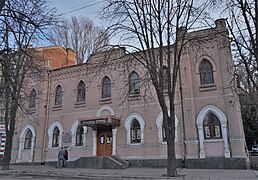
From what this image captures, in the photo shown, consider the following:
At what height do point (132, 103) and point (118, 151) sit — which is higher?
point (132, 103)

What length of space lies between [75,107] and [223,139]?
1297 cm

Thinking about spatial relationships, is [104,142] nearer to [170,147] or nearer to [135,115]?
[135,115]

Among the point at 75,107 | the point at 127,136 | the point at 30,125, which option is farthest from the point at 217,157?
the point at 30,125

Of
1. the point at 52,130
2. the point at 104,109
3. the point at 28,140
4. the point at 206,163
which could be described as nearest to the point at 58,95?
the point at 52,130

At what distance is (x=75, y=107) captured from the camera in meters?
22.8

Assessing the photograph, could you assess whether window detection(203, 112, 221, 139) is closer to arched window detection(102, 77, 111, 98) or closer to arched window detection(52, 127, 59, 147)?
arched window detection(102, 77, 111, 98)

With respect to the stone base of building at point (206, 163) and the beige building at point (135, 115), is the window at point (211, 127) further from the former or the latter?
the stone base of building at point (206, 163)

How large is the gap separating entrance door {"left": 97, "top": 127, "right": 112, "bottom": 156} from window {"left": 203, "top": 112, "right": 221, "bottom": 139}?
7.86 meters

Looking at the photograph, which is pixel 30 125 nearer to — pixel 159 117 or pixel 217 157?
pixel 159 117

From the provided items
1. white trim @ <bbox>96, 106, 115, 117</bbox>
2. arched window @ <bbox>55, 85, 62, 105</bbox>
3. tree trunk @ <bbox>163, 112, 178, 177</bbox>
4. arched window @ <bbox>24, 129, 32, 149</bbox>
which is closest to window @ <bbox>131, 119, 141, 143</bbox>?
white trim @ <bbox>96, 106, 115, 117</bbox>

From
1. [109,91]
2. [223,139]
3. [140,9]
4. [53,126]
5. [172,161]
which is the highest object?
[140,9]

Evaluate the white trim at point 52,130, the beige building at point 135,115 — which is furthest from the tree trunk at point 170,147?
the white trim at point 52,130

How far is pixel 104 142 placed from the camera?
68.8 ft

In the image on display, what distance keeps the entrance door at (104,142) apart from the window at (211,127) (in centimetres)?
786
